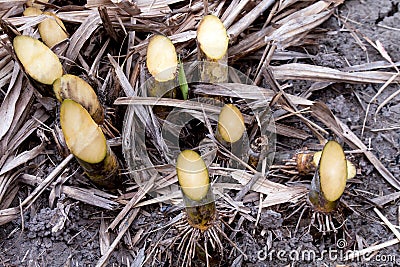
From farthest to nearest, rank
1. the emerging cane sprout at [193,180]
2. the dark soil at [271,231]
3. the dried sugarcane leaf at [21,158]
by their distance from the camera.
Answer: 1. the dried sugarcane leaf at [21,158]
2. the dark soil at [271,231]
3. the emerging cane sprout at [193,180]

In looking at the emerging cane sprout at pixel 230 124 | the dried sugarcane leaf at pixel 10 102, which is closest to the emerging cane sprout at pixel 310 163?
the emerging cane sprout at pixel 230 124

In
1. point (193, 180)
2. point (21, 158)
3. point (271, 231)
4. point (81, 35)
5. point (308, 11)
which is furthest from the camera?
point (308, 11)

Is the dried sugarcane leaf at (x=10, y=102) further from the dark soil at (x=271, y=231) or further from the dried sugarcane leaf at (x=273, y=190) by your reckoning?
the dried sugarcane leaf at (x=273, y=190)

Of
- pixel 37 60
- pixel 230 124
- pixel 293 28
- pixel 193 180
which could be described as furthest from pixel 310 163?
pixel 37 60

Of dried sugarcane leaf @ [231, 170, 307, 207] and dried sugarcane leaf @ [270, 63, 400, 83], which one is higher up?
dried sugarcane leaf @ [270, 63, 400, 83]

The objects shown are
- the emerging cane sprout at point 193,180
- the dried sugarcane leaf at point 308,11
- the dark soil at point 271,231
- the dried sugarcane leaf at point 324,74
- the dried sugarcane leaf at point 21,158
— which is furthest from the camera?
the dried sugarcane leaf at point 308,11

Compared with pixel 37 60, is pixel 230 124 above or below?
below

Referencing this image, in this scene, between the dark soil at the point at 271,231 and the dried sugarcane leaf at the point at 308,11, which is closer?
the dark soil at the point at 271,231

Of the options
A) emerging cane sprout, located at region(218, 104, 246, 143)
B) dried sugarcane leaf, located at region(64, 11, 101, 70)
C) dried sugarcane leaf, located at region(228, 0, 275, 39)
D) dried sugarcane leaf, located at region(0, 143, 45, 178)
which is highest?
dried sugarcane leaf, located at region(64, 11, 101, 70)

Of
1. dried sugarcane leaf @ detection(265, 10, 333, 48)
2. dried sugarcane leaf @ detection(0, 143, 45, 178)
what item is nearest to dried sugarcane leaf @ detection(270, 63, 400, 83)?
dried sugarcane leaf @ detection(265, 10, 333, 48)

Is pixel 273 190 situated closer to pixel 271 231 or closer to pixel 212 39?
pixel 271 231

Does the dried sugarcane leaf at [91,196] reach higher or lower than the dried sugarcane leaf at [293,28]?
lower

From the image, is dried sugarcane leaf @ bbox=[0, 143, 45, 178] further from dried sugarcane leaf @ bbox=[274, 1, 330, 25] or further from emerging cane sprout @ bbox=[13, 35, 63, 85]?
dried sugarcane leaf @ bbox=[274, 1, 330, 25]

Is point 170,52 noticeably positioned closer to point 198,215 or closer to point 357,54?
point 198,215
